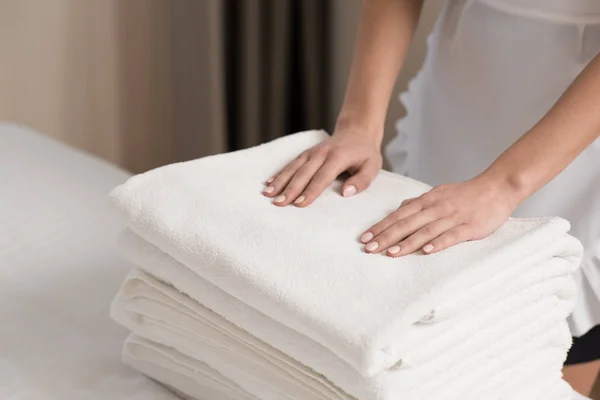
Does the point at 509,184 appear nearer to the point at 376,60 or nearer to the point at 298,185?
the point at 298,185

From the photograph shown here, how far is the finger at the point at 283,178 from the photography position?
936 mm

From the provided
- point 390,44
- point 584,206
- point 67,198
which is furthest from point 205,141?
point 584,206

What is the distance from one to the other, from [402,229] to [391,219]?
0.02 meters

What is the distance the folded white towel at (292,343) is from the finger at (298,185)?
0.14m

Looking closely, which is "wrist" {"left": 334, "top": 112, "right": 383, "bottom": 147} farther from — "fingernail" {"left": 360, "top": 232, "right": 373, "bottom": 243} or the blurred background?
the blurred background

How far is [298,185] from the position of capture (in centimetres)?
94

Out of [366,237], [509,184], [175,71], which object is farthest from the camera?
[175,71]

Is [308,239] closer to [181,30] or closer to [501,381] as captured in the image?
[501,381]

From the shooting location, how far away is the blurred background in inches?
88.5

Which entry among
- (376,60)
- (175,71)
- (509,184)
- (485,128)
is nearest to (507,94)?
(485,128)

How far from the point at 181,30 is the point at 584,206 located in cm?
150

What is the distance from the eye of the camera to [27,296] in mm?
1134

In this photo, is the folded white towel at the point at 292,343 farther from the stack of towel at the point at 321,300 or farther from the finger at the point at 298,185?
the finger at the point at 298,185

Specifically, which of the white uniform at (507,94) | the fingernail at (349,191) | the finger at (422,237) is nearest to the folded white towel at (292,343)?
the finger at (422,237)
